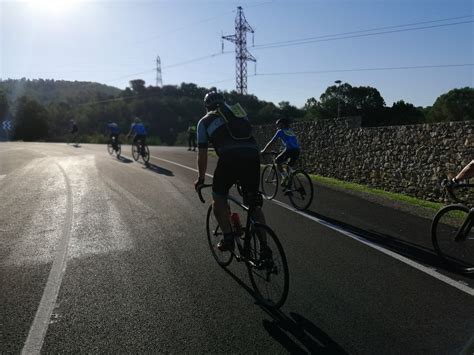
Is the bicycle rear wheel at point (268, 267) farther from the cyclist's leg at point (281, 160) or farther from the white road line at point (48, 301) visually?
the cyclist's leg at point (281, 160)

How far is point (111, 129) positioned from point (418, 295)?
19.7 meters

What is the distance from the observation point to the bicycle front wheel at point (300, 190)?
9.53 m

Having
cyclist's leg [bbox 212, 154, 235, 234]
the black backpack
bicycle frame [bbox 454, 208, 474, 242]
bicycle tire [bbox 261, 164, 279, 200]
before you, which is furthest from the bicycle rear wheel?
bicycle tire [bbox 261, 164, 279, 200]

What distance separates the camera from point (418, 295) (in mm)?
4699

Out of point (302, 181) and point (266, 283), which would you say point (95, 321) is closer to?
point (266, 283)

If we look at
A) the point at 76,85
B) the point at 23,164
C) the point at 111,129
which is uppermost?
the point at 76,85

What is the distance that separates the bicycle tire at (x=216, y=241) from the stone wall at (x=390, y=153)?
6.99 m

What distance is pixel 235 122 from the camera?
4852 mm

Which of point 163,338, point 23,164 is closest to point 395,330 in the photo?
point 163,338

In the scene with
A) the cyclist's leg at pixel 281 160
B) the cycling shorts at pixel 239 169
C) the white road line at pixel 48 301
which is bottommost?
the white road line at pixel 48 301

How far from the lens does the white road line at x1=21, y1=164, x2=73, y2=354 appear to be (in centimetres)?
370

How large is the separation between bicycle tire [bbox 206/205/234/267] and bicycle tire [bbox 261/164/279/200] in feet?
15.1

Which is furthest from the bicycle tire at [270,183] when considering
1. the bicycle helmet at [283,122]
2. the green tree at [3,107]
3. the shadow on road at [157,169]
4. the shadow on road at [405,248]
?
the green tree at [3,107]

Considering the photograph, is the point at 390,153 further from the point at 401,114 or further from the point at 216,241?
the point at 401,114
